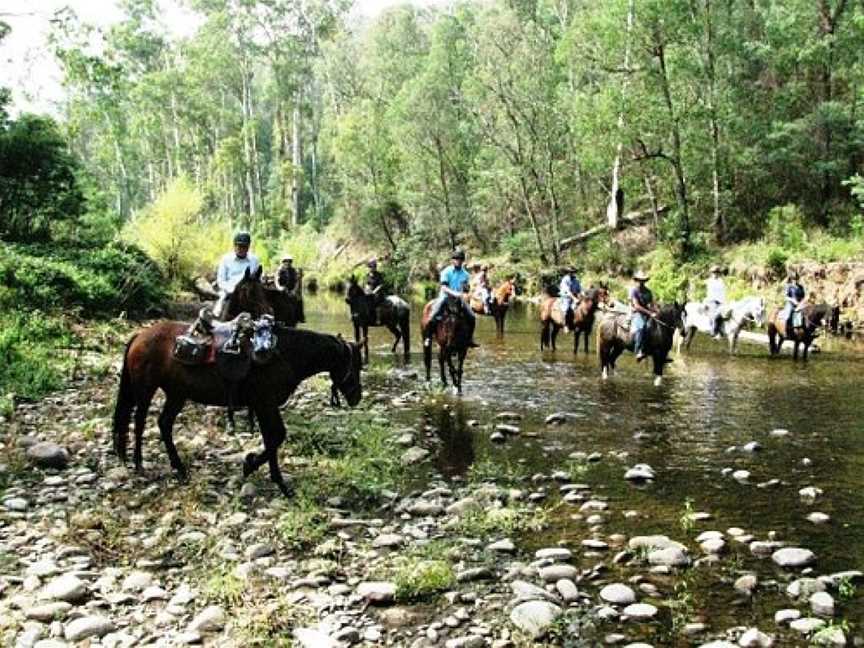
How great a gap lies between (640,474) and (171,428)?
5031 millimetres

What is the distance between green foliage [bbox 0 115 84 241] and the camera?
960 inches

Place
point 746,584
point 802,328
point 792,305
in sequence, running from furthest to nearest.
Result: point 792,305, point 802,328, point 746,584

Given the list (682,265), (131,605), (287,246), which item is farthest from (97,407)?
(287,246)

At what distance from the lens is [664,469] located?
8945 mm

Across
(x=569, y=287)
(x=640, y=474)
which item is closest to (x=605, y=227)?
(x=569, y=287)

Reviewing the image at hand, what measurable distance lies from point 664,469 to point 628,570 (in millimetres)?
3037

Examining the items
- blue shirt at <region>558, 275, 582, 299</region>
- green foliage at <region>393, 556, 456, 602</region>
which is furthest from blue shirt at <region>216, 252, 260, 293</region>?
blue shirt at <region>558, 275, 582, 299</region>

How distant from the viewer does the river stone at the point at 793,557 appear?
6156 mm

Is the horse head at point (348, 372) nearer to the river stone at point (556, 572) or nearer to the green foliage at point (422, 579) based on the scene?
the green foliage at point (422, 579)

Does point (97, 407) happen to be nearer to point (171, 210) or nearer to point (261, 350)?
point (261, 350)

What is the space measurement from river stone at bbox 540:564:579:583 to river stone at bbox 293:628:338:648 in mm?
1794

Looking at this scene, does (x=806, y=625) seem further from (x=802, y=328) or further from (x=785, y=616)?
(x=802, y=328)

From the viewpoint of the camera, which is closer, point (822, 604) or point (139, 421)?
point (822, 604)

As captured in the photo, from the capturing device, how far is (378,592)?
561 cm
